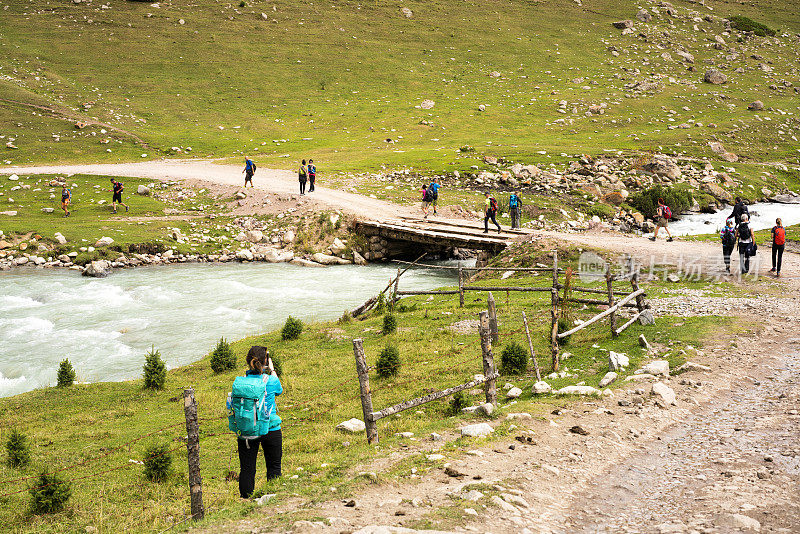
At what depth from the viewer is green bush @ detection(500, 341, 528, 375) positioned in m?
16.6

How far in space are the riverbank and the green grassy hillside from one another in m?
34.4

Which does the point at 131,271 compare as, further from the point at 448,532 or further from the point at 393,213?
the point at 448,532

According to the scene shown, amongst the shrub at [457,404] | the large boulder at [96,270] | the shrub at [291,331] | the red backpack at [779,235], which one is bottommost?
the shrub at [457,404]

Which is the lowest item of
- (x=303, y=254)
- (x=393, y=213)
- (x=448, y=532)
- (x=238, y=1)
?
(x=448, y=532)

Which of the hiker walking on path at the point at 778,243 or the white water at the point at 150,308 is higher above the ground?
the hiker walking on path at the point at 778,243

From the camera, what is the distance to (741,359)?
1579 cm

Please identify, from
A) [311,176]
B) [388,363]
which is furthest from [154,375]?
[311,176]

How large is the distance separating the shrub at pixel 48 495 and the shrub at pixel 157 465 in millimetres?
1497

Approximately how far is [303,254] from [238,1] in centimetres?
8516

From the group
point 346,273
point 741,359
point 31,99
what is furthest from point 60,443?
point 31,99

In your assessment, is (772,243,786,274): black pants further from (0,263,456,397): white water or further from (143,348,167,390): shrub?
(143,348,167,390): shrub

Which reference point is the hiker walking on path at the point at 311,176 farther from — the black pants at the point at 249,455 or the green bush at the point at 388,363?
the black pants at the point at 249,455

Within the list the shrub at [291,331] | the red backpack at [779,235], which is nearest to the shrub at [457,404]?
the shrub at [291,331]

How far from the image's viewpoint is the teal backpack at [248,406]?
31.2 ft
